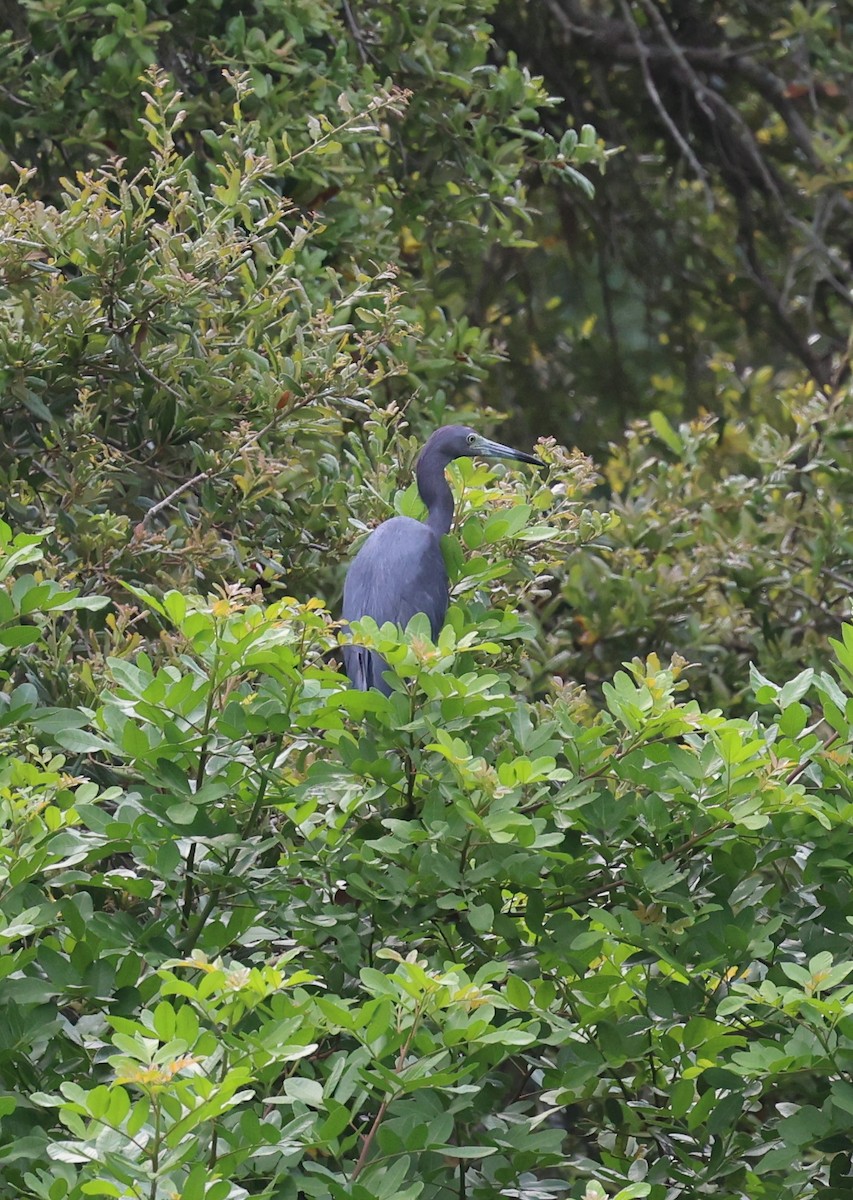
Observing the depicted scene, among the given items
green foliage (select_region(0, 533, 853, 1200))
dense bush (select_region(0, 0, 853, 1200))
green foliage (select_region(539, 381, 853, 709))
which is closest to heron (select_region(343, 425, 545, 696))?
dense bush (select_region(0, 0, 853, 1200))

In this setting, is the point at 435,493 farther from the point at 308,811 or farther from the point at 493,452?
the point at 308,811

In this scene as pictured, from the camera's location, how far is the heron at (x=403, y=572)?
11.2 feet

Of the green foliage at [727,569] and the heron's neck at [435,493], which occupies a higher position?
the heron's neck at [435,493]

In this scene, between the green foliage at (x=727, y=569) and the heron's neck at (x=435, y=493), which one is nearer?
the heron's neck at (x=435, y=493)

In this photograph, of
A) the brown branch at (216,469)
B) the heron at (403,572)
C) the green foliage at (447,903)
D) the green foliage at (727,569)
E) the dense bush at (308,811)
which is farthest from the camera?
the green foliage at (727,569)

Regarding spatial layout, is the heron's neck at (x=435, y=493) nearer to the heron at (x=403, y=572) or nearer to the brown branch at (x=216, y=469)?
the heron at (x=403, y=572)

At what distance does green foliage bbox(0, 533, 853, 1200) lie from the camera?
7.16 ft

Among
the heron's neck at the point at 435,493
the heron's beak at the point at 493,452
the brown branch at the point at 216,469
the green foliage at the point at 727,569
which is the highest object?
the brown branch at the point at 216,469

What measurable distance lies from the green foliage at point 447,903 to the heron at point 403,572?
2.69 ft

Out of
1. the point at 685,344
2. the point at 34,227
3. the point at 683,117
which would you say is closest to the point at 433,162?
the point at 34,227

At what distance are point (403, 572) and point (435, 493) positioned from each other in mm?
334

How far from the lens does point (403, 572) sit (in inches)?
137

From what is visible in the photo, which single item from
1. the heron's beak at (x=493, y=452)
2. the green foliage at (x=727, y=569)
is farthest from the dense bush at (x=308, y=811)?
the green foliage at (x=727, y=569)

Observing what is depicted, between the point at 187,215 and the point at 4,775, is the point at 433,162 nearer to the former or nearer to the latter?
the point at 187,215
